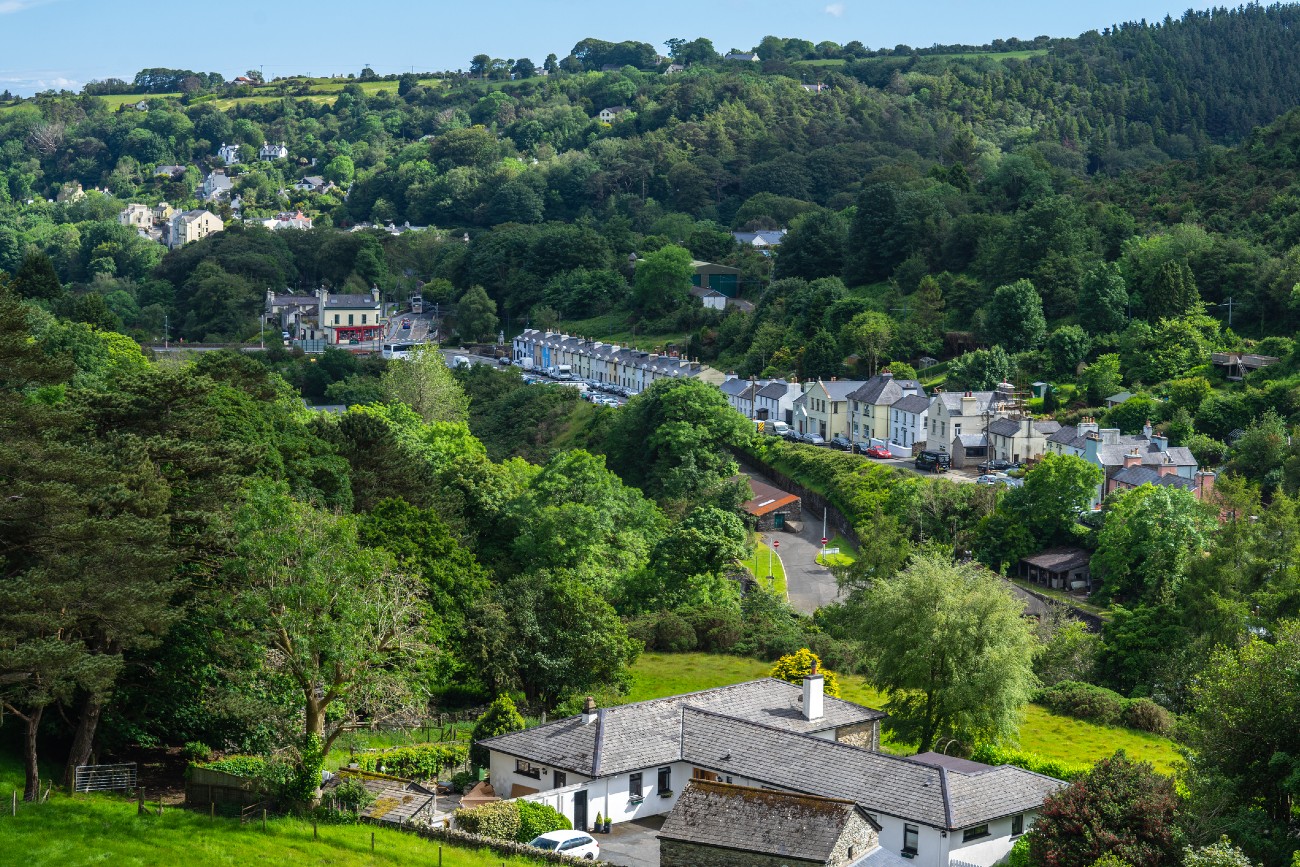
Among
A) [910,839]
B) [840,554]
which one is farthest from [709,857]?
[840,554]

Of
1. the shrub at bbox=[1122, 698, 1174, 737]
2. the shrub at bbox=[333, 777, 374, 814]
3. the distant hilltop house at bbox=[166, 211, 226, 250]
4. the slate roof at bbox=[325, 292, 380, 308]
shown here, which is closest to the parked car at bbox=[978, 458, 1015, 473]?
the shrub at bbox=[1122, 698, 1174, 737]

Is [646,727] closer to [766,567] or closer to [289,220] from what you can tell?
[766,567]

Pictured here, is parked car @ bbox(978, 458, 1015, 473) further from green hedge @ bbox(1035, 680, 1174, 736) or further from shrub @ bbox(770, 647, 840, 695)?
shrub @ bbox(770, 647, 840, 695)

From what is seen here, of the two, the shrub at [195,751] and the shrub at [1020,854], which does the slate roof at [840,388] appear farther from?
the shrub at [1020,854]

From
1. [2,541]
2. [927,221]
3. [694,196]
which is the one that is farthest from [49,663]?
[694,196]

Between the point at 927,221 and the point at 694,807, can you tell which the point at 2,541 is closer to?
the point at 694,807
